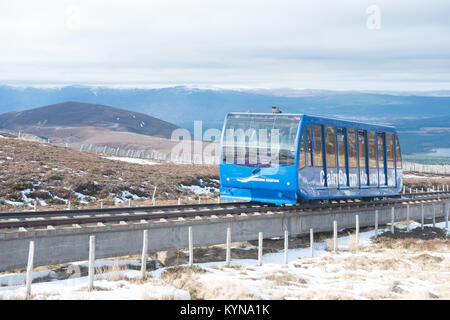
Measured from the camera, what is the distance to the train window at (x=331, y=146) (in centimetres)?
2414

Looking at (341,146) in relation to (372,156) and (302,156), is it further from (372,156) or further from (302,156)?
(302,156)

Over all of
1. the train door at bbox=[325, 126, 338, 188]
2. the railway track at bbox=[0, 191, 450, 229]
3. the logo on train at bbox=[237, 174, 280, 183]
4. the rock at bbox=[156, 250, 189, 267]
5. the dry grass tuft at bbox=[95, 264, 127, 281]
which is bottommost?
the rock at bbox=[156, 250, 189, 267]

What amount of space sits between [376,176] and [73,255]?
17580 millimetres

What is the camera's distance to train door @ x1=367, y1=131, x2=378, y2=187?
27958 mm

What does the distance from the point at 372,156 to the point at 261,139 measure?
8.20 m

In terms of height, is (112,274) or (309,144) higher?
(309,144)

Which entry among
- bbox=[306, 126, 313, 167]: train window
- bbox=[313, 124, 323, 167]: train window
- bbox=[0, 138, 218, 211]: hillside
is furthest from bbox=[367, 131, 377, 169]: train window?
bbox=[0, 138, 218, 211]: hillside

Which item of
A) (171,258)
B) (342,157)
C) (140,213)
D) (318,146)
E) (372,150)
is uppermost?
(318,146)

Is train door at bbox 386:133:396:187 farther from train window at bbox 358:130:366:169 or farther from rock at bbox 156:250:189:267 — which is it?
rock at bbox 156:250:189:267

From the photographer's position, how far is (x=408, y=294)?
1320cm

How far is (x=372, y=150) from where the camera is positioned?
2828cm

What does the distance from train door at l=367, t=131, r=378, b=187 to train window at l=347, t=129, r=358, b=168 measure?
172cm

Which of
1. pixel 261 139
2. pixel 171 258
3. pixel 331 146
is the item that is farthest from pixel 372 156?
pixel 171 258
